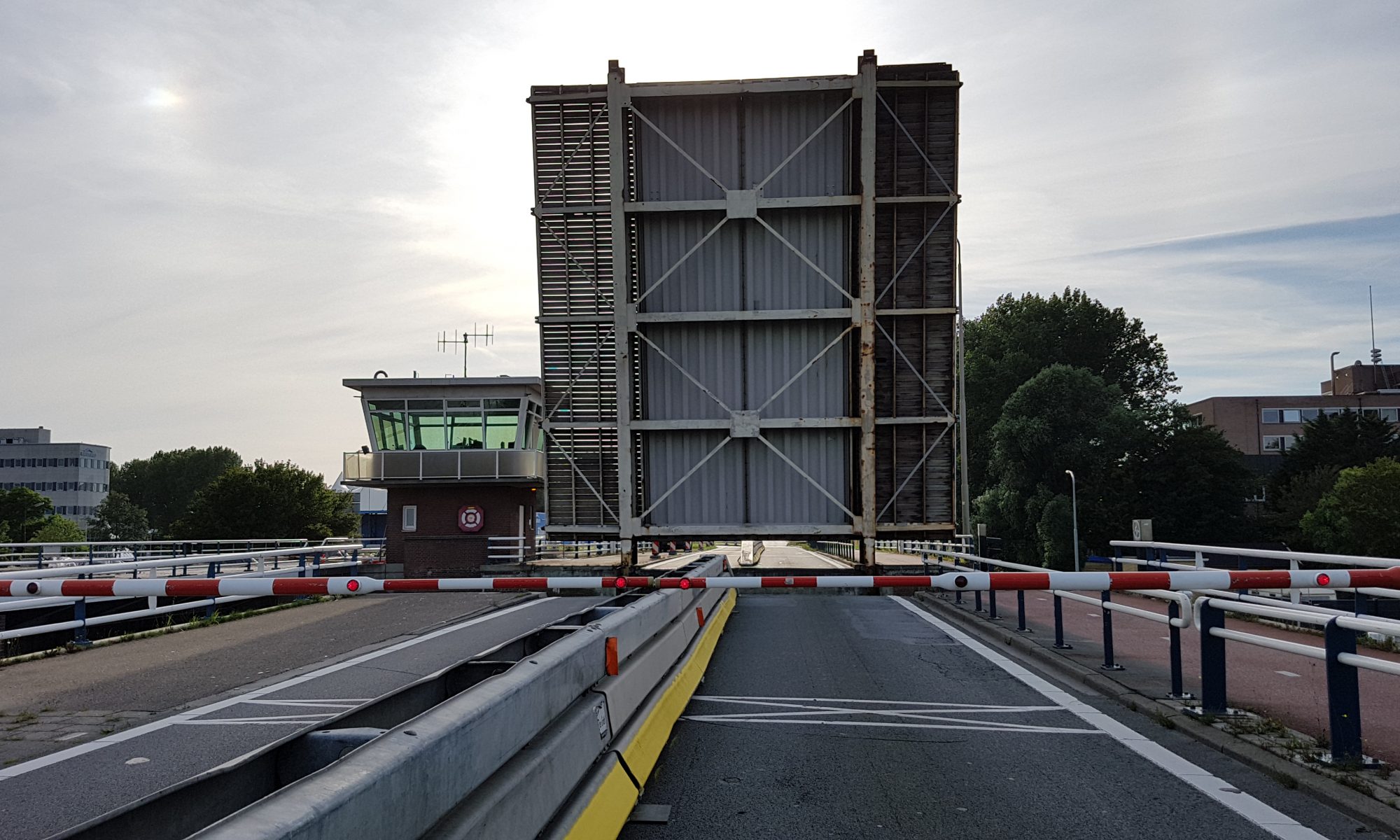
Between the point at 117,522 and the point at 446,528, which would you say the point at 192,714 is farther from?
the point at 117,522

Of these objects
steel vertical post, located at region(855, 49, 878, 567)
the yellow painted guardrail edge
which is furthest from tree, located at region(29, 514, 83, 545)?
the yellow painted guardrail edge

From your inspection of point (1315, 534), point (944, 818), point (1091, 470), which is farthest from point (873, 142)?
point (1091, 470)

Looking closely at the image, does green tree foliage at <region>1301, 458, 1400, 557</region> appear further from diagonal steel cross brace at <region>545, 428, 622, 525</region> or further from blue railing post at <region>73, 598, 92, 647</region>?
blue railing post at <region>73, 598, 92, 647</region>

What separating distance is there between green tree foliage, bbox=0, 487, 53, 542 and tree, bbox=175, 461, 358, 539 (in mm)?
21321

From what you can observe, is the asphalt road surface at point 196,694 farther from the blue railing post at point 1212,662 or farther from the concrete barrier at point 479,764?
the blue railing post at point 1212,662

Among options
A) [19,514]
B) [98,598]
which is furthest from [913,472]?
[19,514]

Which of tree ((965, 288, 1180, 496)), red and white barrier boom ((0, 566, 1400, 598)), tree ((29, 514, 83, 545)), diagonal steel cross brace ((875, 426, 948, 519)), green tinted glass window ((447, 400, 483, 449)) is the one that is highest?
tree ((965, 288, 1180, 496))

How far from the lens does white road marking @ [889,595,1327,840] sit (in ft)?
17.6

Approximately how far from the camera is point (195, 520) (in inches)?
3086

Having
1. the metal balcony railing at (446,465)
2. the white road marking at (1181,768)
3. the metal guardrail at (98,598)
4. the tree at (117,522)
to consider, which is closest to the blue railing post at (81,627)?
the metal guardrail at (98,598)

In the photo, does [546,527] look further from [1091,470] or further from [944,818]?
[1091,470]

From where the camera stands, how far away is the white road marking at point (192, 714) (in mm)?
7098

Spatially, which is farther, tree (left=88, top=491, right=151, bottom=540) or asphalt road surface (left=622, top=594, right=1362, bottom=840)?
tree (left=88, top=491, right=151, bottom=540)

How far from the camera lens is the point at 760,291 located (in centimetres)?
1570
